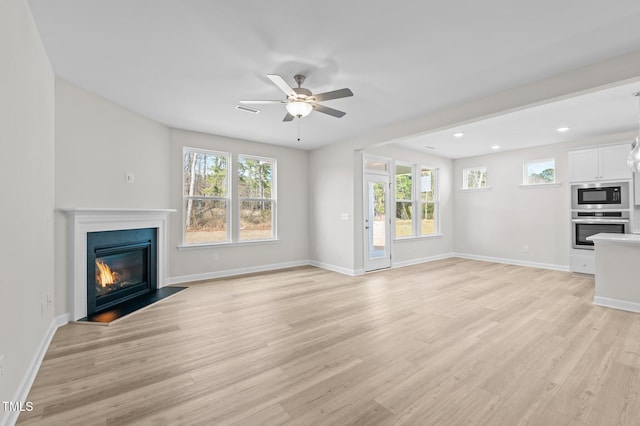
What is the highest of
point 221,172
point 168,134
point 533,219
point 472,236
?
point 168,134

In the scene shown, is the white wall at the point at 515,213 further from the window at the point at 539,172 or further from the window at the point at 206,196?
the window at the point at 206,196

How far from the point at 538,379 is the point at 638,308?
269 cm

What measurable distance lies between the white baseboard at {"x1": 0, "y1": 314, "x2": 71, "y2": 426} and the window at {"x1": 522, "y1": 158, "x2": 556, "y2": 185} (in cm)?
846

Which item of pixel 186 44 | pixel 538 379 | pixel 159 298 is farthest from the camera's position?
pixel 159 298

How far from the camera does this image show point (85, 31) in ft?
7.81

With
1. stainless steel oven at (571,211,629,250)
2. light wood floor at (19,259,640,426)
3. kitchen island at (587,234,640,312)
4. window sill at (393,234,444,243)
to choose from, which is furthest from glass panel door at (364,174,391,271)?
stainless steel oven at (571,211,629,250)

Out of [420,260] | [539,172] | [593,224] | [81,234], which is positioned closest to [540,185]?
[539,172]

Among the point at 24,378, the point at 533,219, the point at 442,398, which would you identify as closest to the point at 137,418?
the point at 24,378

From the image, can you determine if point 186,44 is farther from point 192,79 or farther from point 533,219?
point 533,219

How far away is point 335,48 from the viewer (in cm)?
261

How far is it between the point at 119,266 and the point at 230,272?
1.93 metres

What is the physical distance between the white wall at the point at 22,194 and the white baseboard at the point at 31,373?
0.09ft

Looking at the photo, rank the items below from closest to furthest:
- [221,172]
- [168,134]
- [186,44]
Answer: [186,44] → [168,134] → [221,172]

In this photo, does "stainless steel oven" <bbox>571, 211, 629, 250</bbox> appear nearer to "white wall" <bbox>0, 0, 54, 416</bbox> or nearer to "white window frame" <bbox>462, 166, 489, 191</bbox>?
"white window frame" <bbox>462, 166, 489, 191</bbox>
